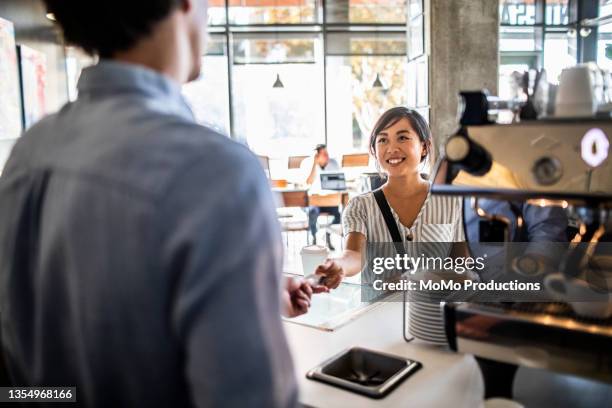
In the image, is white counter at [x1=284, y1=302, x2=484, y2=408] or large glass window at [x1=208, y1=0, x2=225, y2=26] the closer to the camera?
white counter at [x1=284, y1=302, x2=484, y2=408]

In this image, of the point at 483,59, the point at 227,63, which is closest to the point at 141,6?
the point at 483,59

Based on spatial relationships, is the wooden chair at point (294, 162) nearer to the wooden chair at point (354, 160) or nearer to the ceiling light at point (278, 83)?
the wooden chair at point (354, 160)

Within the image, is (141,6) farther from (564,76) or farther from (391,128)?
(391,128)

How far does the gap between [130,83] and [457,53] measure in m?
5.85

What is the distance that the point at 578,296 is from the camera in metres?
0.93

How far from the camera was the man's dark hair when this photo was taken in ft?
Result: 2.10

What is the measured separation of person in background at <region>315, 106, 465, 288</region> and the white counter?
59 cm

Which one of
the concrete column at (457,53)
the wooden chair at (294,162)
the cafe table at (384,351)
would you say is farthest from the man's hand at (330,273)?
the wooden chair at (294,162)

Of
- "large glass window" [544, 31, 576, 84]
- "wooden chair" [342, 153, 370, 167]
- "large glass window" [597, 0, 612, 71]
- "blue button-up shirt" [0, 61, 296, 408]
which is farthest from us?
"large glass window" [544, 31, 576, 84]

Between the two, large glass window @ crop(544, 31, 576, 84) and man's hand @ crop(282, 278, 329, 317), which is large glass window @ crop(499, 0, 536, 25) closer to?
large glass window @ crop(544, 31, 576, 84)

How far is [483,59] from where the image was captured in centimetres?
597

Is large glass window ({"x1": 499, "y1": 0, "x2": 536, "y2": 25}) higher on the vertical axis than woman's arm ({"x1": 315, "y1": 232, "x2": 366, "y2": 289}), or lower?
higher

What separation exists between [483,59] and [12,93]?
190 inches

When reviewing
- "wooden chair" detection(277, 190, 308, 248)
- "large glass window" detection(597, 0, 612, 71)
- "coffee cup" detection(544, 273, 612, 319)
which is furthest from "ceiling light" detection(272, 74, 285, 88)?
"coffee cup" detection(544, 273, 612, 319)
